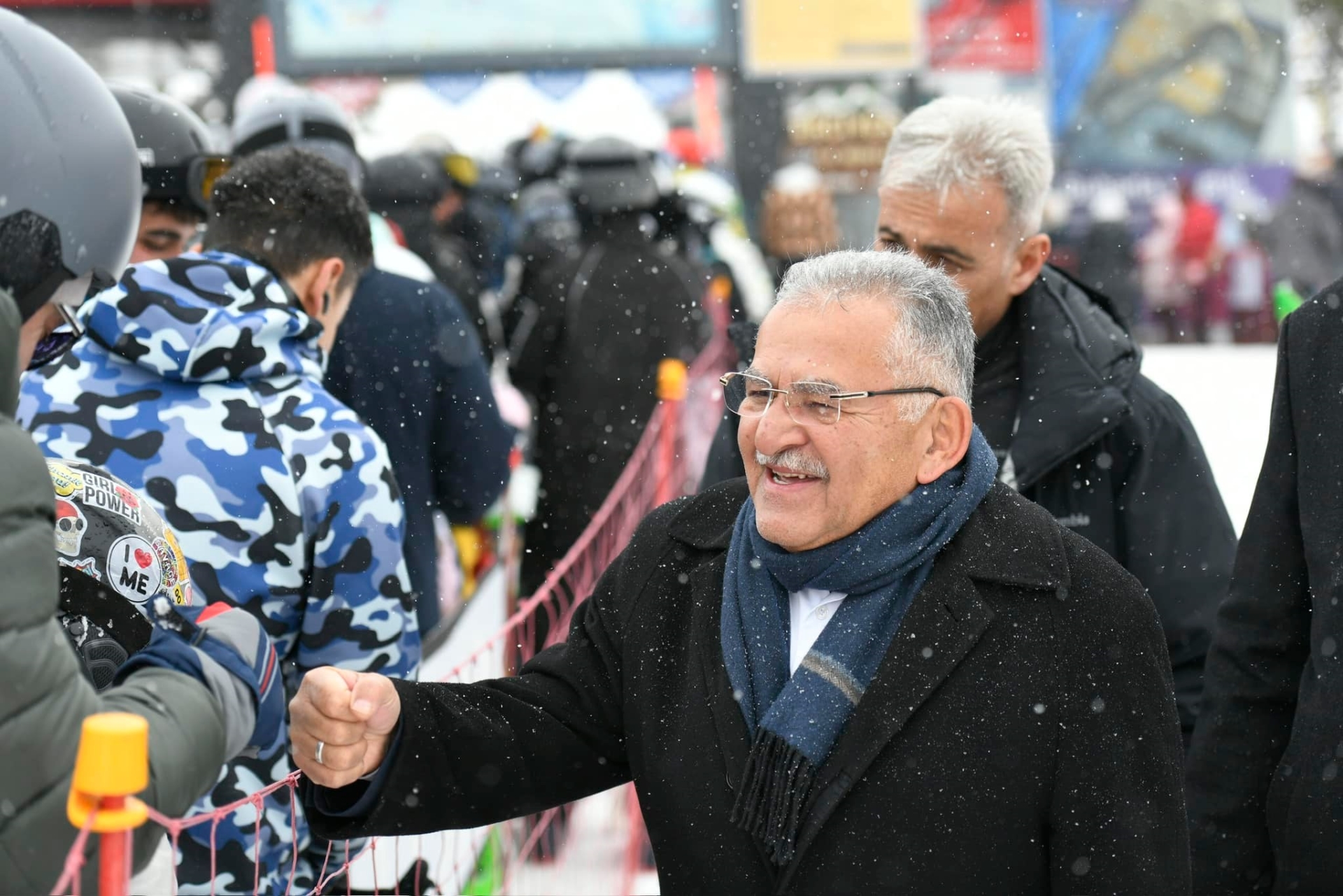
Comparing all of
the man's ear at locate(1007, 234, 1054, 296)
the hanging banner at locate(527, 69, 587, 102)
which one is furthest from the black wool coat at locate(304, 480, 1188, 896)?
the hanging banner at locate(527, 69, 587, 102)

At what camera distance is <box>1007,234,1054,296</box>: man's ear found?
10.4ft

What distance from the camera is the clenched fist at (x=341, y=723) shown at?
76.0 inches

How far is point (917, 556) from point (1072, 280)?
144 cm

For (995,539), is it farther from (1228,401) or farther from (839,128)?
(839,128)

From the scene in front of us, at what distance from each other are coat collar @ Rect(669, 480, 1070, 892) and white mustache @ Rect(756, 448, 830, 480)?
0.15m

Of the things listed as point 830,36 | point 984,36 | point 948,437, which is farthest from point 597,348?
point 984,36

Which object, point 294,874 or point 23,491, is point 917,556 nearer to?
point 23,491

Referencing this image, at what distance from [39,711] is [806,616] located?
1049 millimetres

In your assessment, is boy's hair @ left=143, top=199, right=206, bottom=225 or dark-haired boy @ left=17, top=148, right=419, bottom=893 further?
boy's hair @ left=143, top=199, right=206, bottom=225

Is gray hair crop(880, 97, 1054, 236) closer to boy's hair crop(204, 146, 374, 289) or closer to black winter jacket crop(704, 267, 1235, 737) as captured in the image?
black winter jacket crop(704, 267, 1235, 737)

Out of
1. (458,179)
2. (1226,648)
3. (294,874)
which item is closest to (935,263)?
(1226,648)

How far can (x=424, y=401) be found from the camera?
4.31 m

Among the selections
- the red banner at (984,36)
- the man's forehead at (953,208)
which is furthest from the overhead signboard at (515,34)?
the man's forehead at (953,208)

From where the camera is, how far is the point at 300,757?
1994 millimetres
